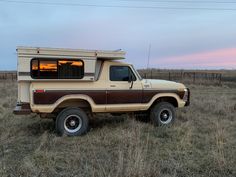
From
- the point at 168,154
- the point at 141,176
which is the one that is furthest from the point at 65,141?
the point at 141,176

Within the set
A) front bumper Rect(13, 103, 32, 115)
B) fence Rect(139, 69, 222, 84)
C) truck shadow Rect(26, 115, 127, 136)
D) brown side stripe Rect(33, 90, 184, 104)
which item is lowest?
truck shadow Rect(26, 115, 127, 136)

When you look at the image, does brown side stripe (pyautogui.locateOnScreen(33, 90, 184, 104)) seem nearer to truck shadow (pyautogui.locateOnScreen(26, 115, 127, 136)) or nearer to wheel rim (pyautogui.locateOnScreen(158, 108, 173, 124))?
wheel rim (pyautogui.locateOnScreen(158, 108, 173, 124))

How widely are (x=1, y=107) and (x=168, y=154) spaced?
902 cm

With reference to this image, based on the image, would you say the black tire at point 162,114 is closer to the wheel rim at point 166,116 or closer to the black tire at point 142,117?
the wheel rim at point 166,116

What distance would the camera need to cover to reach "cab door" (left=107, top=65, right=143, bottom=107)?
8719 mm

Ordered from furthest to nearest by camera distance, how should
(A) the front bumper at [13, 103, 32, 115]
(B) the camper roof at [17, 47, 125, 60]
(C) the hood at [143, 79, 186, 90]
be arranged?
(C) the hood at [143, 79, 186, 90] < (A) the front bumper at [13, 103, 32, 115] < (B) the camper roof at [17, 47, 125, 60]

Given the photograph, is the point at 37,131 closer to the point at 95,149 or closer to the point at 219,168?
the point at 95,149

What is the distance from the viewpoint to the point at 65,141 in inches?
299

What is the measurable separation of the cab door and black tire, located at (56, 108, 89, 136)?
3.02 ft

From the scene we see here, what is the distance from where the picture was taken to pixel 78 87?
328 inches

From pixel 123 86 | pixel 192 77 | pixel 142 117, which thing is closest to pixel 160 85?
pixel 123 86

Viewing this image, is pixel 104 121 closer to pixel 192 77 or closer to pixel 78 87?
pixel 78 87

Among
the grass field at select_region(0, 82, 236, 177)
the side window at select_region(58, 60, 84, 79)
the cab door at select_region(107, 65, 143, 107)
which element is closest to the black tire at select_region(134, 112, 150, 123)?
the grass field at select_region(0, 82, 236, 177)

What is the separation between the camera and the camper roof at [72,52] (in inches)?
309
